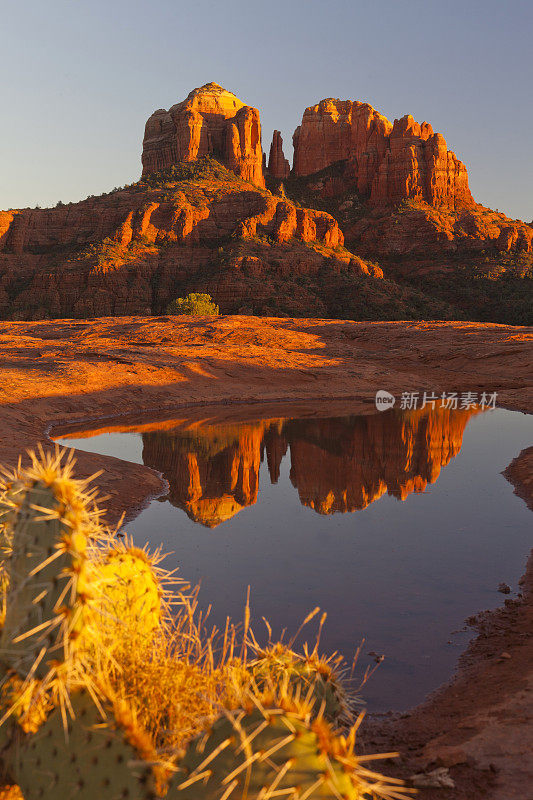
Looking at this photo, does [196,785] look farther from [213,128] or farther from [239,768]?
[213,128]

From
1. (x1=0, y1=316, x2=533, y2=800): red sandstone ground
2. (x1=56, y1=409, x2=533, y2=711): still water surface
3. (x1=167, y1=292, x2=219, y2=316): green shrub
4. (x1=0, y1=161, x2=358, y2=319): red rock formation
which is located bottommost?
(x1=56, y1=409, x2=533, y2=711): still water surface

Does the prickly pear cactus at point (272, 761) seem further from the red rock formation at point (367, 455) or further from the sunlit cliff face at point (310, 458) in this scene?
the red rock formation at point (367, 455)

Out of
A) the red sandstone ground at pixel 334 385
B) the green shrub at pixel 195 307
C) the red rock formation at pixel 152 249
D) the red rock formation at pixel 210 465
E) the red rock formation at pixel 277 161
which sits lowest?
the red rock formation at pixel 210 465

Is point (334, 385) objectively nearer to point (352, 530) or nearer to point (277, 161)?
point (352, 530)

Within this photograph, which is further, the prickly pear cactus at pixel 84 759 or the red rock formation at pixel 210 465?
the red rock formation at pixel 210 465

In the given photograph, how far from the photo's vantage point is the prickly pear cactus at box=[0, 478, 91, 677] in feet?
9.03

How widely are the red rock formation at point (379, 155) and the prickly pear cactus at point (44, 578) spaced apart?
109 m

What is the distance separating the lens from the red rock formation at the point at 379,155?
4166 inches

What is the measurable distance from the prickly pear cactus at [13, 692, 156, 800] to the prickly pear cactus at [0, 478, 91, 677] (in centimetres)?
28

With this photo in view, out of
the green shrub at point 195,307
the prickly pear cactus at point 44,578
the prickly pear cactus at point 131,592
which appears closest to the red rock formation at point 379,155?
the green shrub at point 195,307

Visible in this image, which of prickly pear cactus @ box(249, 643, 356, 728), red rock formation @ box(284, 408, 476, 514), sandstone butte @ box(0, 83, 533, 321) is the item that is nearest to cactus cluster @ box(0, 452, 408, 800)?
prickly pear cactus @ box(249, 643, 356, 728)

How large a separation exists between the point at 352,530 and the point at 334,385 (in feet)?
76.4

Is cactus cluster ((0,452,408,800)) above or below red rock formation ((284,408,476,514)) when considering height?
above

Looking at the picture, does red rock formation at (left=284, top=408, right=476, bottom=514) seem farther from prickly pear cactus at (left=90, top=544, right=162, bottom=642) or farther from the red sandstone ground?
prickly pear cactus at (left=90, top=544, right=162, bottom=642)
